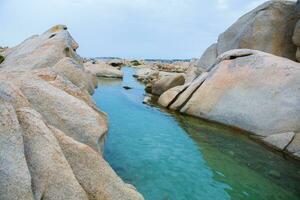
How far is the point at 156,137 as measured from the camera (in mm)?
12078

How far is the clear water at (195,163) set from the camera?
308 inches

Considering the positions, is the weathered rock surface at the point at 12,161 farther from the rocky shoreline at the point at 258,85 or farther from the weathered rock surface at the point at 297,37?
the weathered rock surface at the point at 297,37

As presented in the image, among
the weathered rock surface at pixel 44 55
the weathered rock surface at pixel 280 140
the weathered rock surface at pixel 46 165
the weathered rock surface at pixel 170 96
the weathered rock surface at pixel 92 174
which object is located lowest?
the weathered rock surface at pixel 170 96

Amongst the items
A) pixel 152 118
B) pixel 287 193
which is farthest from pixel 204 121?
pixel 287 193

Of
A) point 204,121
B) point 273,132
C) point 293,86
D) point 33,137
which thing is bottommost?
point 204,121

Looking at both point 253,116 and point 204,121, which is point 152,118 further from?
point 253,116

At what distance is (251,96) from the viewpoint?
14.0m

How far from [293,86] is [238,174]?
5919 mm

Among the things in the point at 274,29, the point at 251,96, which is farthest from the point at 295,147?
the point at 274,29

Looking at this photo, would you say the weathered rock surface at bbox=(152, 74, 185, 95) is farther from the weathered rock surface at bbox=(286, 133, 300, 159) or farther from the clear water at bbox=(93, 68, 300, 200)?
the weathered rock surface at bbox=(286, 133, 300, 159)

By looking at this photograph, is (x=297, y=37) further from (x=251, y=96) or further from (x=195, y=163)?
(x=195, y=163)

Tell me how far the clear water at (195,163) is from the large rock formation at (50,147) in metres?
1.98

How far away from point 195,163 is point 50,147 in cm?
578

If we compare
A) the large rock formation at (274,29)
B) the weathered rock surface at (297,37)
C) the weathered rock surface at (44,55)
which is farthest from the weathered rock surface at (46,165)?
the large rock formation at (274,29)
